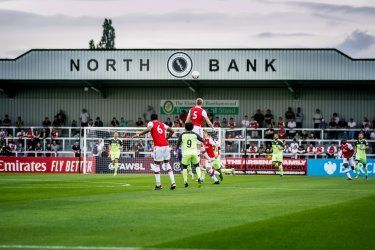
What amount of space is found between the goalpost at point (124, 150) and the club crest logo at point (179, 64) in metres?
6.68

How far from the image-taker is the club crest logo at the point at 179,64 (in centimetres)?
A: 5299

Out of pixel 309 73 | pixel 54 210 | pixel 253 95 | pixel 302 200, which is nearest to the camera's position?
pixel 54 210

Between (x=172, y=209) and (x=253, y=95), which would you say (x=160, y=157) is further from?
(x=253, y=95)

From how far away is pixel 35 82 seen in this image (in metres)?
57.1

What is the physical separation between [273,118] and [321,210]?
38.3m

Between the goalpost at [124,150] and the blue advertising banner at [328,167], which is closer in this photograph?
the goalpost at [124,150]

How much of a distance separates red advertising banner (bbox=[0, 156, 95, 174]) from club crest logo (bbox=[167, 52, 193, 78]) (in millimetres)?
10184

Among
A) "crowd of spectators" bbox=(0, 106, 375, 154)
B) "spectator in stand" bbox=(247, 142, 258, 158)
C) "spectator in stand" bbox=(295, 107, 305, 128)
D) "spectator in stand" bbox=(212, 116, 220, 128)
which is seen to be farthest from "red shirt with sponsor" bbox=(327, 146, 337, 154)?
"spectator in stand" bbox=(212, 116, 220, 128)

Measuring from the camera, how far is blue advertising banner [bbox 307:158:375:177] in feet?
153

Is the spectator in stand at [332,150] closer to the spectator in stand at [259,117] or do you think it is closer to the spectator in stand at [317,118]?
Result: the spectator in stand at [317,118]

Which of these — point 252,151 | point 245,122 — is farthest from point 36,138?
point 245,122

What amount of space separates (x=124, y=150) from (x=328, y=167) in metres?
12.4

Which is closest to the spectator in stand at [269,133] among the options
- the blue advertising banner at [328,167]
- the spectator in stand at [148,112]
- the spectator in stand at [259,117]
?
the spectator in stand at [259,117]

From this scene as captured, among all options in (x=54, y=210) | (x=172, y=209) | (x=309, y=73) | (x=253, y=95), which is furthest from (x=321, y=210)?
(x=253, y=95)
